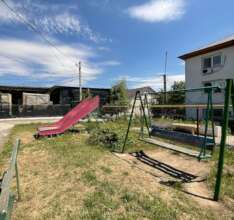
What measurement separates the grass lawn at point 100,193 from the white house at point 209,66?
1512 cm

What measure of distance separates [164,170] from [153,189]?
1.34 meters

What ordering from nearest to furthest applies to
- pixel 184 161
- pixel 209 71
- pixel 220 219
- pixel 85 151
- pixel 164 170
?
pixel 220 219 < pixel 164 170 < pixel 184 161 < pixel 85 151 < pixel 209 71

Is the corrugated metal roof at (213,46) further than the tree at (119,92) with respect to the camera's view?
No

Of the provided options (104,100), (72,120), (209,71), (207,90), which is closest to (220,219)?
(207,90)

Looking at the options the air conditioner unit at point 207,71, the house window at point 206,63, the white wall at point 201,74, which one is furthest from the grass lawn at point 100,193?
the house window at point 206,63

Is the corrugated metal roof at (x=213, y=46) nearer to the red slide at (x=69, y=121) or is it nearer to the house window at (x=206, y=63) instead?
the house window at (x=206, y=63)

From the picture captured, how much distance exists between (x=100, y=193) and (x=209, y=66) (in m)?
Answer: 20.6

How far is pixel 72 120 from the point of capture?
34.0 ft

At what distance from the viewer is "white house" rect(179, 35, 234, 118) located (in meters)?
19.5

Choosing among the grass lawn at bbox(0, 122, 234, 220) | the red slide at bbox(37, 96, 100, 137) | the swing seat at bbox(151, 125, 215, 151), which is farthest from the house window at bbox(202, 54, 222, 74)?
Answer: the grass lawn at bbox(0, 122, 234, 220)

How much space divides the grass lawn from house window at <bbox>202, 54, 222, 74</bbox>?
16.9 m

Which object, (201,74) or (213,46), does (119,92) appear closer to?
(201,74)

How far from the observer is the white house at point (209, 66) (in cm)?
1947

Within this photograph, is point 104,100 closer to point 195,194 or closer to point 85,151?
point 85,151
